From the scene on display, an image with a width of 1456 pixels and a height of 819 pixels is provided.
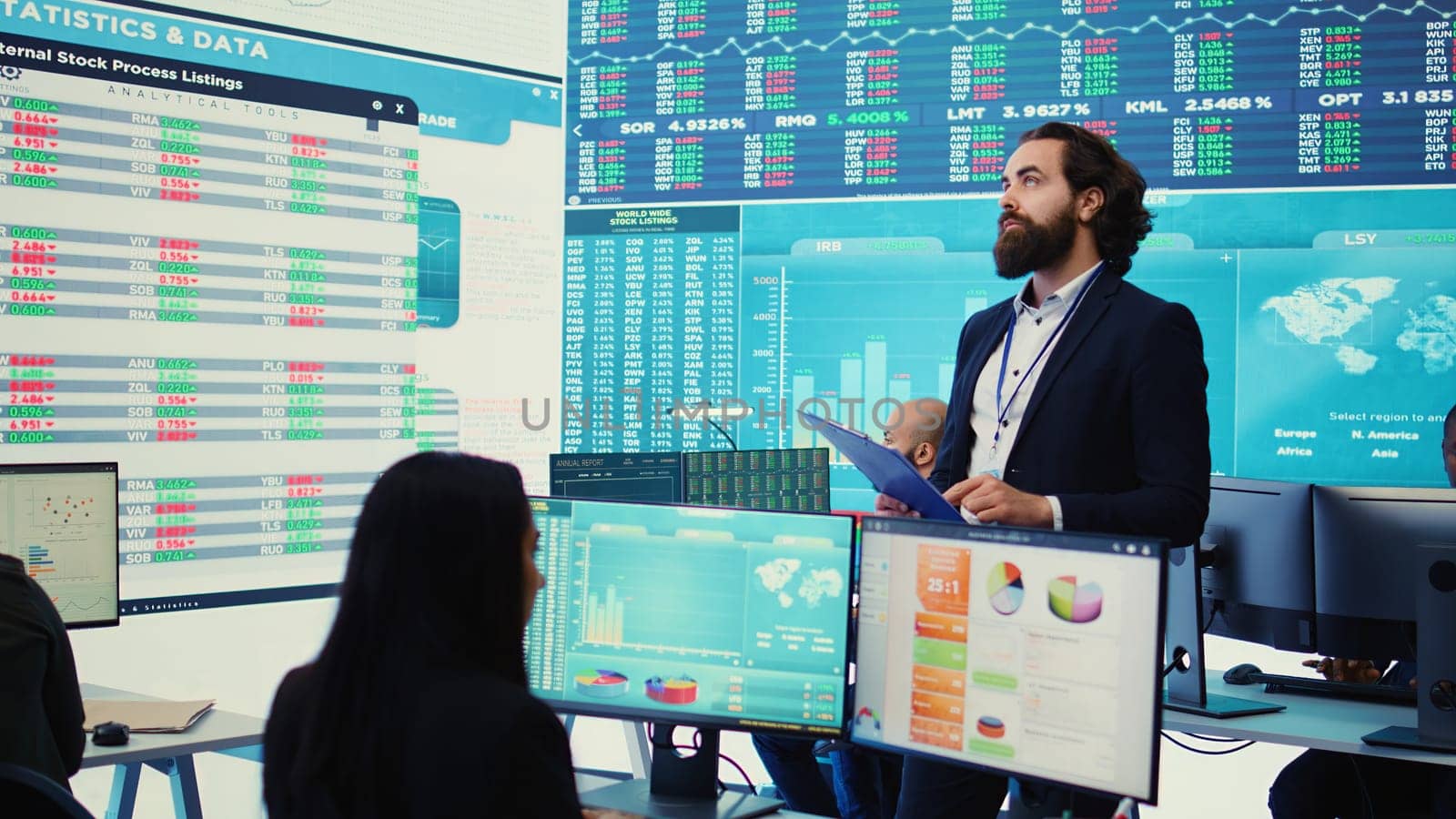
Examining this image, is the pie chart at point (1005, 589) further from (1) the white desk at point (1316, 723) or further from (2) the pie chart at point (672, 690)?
(1) the white desk at point (1316, 723)

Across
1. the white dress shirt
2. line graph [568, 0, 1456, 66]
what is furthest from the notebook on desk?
line graph [568, 0, 1456, 66]

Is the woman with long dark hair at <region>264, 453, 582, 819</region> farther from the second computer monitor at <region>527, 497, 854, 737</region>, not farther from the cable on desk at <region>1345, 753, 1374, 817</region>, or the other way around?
the cable on desk at <region>1345, 753, 1374, 817</region>

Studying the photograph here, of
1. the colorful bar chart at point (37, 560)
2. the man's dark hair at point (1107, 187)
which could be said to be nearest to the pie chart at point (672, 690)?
the man's dark hair at point (1107, 187)

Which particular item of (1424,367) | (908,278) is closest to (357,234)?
(908,278)

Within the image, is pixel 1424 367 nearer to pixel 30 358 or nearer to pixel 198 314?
pixel 198 314

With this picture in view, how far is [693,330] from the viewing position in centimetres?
452

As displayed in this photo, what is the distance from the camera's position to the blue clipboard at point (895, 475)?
1.94 m

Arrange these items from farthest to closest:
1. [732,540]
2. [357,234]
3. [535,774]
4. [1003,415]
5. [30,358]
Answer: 1. [357,234]
2. [30,358]
3. [1003,415]
4. [732,540]
5. [535,774]

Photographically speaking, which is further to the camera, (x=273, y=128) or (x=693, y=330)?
(x=693, y=330)

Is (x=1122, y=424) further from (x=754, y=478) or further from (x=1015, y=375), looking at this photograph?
(x=754, y=478)

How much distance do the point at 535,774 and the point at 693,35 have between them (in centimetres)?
374

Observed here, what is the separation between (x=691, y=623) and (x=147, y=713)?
55.7 inches

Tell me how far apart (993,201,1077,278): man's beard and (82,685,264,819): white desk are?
4.96 ft

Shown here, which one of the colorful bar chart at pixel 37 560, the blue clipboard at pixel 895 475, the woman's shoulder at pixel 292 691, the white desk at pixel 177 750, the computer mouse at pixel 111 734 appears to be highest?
the blue clipboard at pixel 895 475
